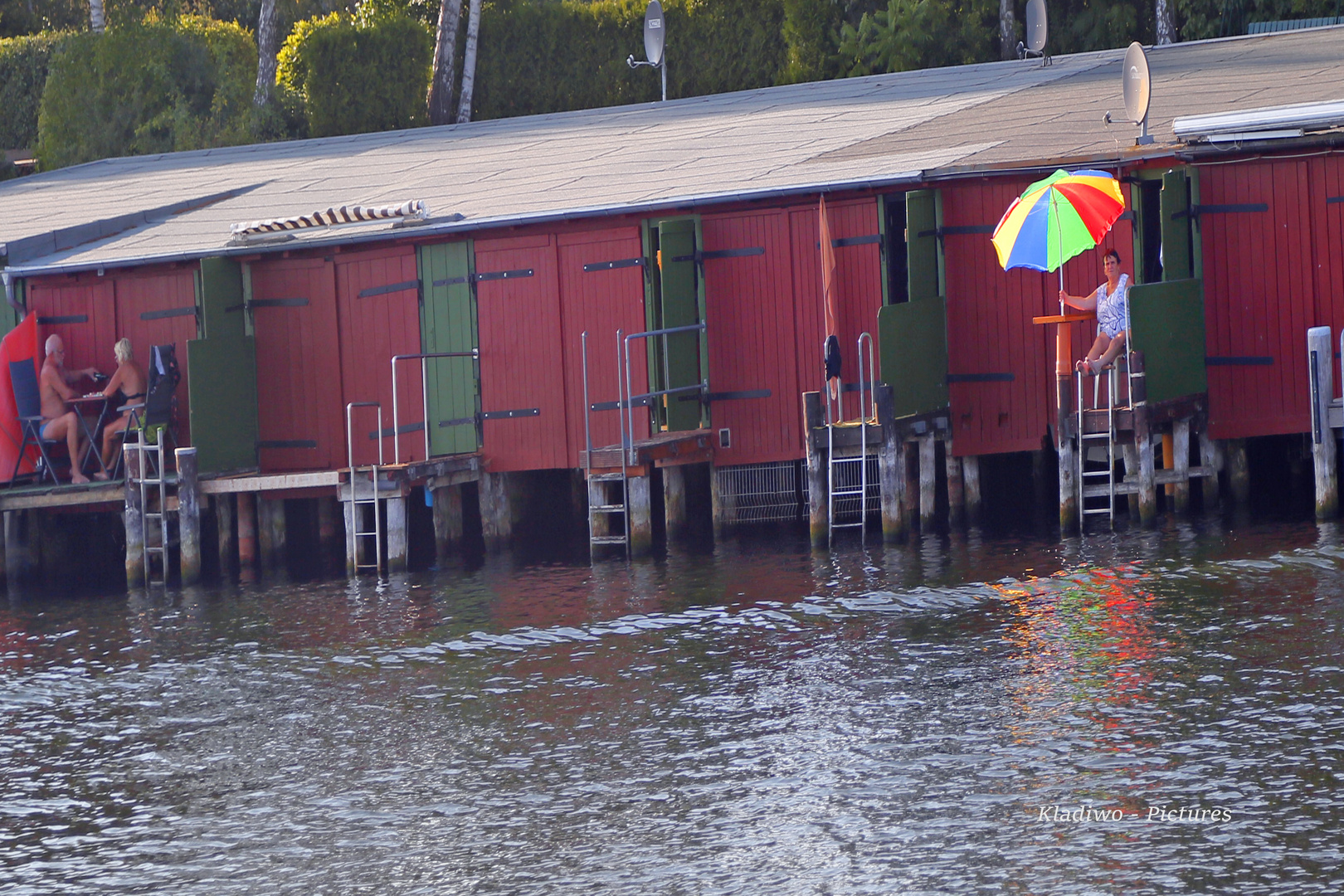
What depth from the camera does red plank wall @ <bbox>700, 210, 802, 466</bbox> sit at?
18094 millimetres

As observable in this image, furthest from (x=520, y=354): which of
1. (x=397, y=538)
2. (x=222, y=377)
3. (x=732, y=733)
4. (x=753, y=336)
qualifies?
(x=732, y=733)

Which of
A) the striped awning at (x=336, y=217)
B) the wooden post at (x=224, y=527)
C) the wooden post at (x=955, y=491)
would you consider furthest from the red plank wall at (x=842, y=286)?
the wooden post at (x=224, y=527)

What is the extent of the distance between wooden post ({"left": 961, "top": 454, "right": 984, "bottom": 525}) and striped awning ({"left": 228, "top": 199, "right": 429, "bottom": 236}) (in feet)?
20.2

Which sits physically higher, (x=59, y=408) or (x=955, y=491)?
(x=59, y=408)

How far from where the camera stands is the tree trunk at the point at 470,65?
33.6m

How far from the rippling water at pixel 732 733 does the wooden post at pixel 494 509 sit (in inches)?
123

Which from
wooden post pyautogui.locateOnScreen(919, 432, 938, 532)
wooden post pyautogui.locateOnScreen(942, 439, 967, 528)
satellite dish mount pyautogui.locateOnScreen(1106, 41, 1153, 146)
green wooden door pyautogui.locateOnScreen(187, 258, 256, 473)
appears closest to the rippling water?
wooden post pyautogui.locateOnScreen(919, 432, 938, 532)

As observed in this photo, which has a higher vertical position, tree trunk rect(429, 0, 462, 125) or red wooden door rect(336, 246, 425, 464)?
tree trunk rect(429, 0, 462, 125)

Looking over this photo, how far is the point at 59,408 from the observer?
65.1 ft

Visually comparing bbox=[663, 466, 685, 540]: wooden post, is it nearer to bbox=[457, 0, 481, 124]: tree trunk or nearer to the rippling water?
the rippling water

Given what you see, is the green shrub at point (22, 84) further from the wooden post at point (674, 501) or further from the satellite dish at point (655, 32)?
the wooden post at point (674, 501)

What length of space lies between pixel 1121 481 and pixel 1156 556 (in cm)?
158

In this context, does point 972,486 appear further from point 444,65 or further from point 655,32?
point 444,65

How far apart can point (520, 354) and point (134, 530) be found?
4364 millimetres
